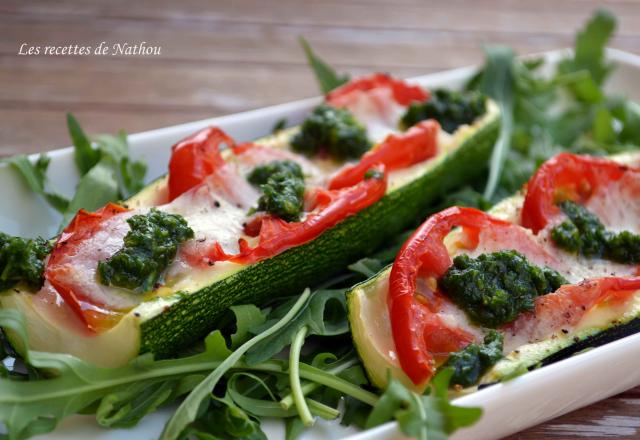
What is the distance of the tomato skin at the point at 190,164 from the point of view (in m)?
2.81

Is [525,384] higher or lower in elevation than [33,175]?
lower

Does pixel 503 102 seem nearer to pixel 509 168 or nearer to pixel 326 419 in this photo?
pixel 509 168

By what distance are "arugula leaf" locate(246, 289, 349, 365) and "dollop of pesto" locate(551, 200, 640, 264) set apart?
0.83m

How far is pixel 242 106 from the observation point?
450 centimetres

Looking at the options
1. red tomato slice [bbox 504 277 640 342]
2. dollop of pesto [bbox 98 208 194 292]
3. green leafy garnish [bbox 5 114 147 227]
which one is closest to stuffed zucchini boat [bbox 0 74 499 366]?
dollop of pesto [bbox 98 208 194 292]

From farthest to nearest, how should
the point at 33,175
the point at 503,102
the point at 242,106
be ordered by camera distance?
the point at 242,106 → the point at 503,102 → the point at 33,175

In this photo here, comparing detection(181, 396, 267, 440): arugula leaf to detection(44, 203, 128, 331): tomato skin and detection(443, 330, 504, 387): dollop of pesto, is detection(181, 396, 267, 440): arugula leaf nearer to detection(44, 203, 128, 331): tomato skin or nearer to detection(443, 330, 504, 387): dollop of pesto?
detection(44, 203, 128, 331): tomato skin

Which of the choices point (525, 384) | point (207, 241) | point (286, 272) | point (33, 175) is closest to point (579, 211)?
point (525, 384)

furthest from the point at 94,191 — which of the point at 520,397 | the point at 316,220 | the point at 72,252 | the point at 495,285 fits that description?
the point at 520,397

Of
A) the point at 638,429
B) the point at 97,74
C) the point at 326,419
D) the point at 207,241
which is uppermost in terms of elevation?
the point at 97,74

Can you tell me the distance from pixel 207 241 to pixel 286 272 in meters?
0.33

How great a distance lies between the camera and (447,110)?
3.51 metres

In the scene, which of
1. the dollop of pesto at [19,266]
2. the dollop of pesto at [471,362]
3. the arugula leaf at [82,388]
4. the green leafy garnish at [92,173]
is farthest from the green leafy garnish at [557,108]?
the dollop of pesto at [19,266]

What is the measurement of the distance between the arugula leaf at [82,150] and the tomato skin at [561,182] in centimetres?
177
